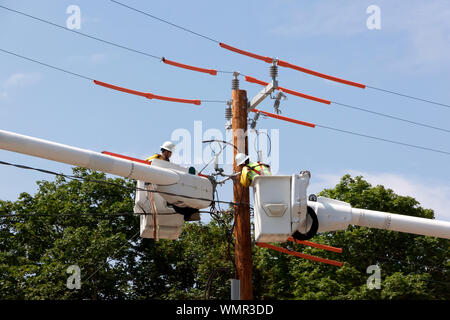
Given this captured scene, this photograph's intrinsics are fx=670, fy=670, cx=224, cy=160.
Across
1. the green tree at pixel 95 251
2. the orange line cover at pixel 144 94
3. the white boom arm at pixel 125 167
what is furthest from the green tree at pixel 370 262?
the white boom arm at pixel 125 167

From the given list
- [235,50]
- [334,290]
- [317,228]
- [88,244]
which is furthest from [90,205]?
[317,228]

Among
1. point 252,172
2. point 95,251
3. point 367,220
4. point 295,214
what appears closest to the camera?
point 295,214

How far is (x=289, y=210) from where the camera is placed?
34.6 feet

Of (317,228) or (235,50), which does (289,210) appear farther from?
(235,50)

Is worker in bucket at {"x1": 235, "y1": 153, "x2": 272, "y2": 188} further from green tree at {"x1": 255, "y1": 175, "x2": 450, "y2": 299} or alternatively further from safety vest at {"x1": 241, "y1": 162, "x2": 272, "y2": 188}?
green tree at {"x1": 255, "y1": 175, "x2": 450, "y2": 299}

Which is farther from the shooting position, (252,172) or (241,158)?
(241,158)

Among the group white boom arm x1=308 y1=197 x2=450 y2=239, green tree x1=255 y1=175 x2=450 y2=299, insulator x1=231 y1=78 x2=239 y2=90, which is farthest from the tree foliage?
white boom arm x1=308 y1=197 x2=450 y2=239

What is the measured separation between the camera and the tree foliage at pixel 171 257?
103 ft

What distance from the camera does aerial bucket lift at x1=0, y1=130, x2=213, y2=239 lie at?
8781mm

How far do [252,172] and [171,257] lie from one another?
85.2 feet

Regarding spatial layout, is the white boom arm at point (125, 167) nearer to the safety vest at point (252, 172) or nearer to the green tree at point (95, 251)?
the safety vest at point (252, 172)

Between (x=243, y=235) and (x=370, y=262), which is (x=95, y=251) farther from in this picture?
(x=243, y=235)

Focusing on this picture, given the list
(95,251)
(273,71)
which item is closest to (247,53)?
(273,71)

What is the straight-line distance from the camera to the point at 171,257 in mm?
36688
